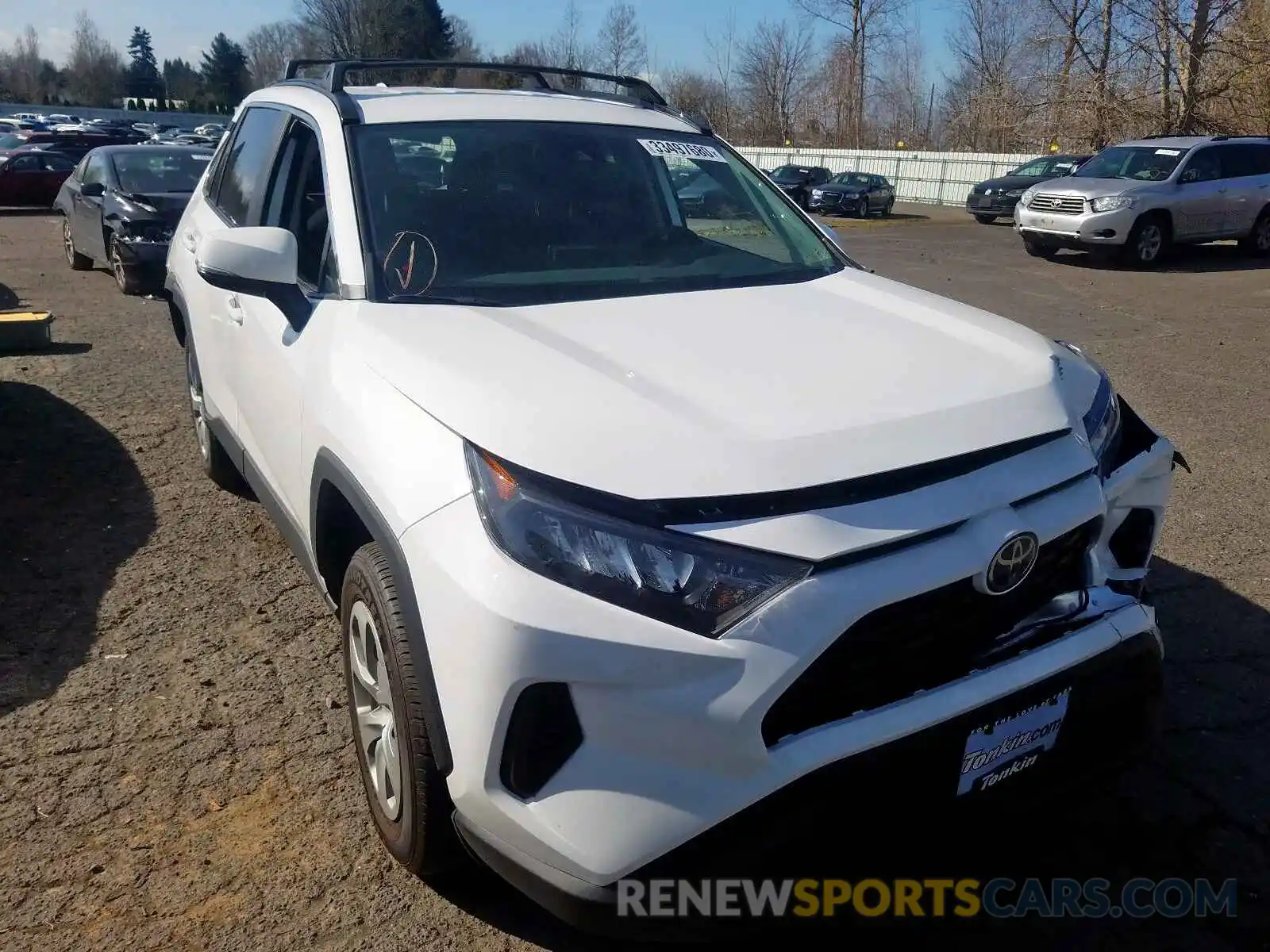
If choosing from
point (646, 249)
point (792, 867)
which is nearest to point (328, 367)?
point (646, 249)

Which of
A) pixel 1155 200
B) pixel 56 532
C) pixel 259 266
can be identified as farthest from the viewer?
pixel 1155 200

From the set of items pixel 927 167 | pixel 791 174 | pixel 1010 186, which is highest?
pixel 927 167

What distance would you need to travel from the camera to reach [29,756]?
2990 mm

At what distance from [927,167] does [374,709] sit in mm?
38525

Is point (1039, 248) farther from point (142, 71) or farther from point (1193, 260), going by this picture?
point (142, 71)

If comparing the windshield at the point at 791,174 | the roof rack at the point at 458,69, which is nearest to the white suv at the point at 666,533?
the roof rack at the point at 458,69

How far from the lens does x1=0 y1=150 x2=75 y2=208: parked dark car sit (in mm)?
23141

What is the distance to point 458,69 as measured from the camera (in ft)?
13.5

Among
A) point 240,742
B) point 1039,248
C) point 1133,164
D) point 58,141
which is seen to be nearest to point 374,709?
point 240,742

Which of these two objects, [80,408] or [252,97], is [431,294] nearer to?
[252,97]

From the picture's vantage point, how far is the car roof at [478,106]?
344 centimetres

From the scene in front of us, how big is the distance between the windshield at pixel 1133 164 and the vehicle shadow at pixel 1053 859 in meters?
14.4

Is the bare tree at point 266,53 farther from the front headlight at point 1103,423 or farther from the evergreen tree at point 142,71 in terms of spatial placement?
the front headlight at point 1103,423

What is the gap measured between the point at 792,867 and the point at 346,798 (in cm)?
142
